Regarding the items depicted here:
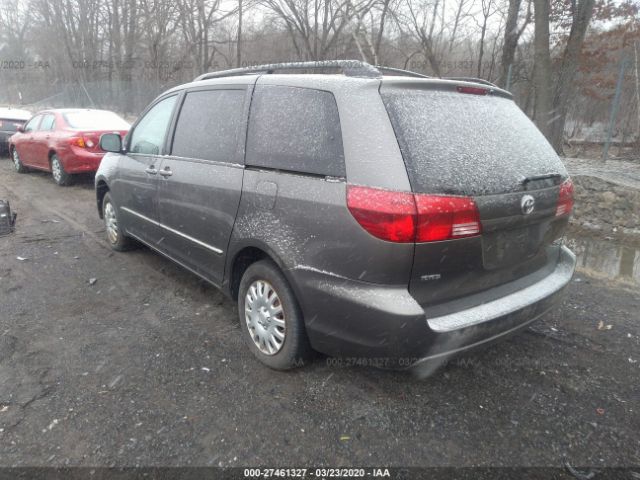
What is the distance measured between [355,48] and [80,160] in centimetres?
2107

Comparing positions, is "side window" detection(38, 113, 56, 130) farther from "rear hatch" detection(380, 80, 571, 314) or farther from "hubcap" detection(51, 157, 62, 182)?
"rear hatch" detection(380, 80, 571, 314)

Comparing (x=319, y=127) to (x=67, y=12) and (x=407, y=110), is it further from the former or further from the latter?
(x=67, y=12)

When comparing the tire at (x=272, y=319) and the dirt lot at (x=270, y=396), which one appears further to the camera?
the tire at (x=272, y=319)

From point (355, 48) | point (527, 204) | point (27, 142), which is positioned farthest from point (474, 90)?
point (355, 48)

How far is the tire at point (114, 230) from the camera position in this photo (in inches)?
196

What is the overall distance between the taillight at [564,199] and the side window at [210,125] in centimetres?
212

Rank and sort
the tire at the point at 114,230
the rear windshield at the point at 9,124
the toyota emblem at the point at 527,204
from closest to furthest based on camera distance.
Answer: the toyota emblem at the point at 527,204 → the tire at the point at 114,230 → the rear windshield at the point at 9,124

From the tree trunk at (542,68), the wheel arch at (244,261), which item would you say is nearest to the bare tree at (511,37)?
the tree trunk at (542,68)

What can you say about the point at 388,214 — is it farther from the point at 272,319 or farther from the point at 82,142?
the point at 82,142

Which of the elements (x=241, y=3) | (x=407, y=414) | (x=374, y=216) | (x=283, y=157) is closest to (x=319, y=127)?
(x=283, y=157)

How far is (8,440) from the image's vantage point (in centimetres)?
228

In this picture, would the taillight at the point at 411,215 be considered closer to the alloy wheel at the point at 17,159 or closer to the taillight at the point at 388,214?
the taillight at the point at 388,214

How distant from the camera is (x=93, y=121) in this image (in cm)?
872

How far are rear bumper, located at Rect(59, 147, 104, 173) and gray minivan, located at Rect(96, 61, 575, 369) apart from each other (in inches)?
238
